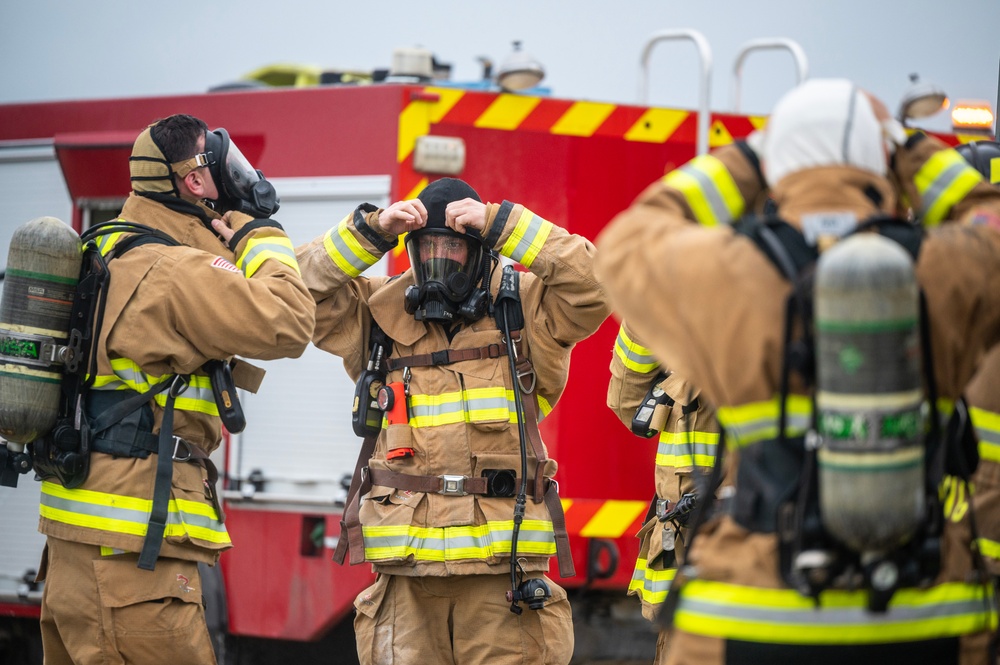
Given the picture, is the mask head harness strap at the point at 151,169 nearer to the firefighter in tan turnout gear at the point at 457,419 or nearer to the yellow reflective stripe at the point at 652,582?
the firefighter in tan turnout gear at the point at 457,419

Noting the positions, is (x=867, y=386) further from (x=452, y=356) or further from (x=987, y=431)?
(x=452, y=356)

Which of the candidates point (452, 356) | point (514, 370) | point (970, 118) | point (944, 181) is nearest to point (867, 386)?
point (944, 181)

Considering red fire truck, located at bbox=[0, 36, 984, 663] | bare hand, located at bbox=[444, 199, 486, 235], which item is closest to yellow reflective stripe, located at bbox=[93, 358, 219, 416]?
bare hand, located at bbox=[444, 199, 486, 235]

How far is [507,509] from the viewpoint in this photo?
3.89m

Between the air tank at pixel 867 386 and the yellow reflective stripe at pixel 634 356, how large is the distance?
221 centimetres

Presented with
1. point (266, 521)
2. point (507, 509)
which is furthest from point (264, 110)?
point (507, 509)

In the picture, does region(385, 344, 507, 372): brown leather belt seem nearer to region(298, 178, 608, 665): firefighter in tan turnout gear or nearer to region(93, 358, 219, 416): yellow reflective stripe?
region(298, 178, 608, 665): firefighter in tan turnout gear

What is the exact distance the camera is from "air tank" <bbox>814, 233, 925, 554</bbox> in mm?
2062

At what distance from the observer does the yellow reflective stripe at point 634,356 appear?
434 centimetres

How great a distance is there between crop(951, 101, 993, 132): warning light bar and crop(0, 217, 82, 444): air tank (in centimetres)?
427

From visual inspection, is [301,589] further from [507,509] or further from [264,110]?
[264,110]

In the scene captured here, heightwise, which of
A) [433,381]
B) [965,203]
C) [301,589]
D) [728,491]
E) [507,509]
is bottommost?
[301,589]

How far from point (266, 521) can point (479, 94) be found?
6.88ft

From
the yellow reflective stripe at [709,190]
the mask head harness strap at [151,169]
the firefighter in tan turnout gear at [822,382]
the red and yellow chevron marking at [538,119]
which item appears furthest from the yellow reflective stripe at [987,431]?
the mask head harness strap at [151,169]
